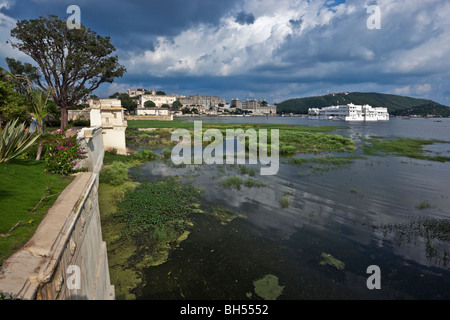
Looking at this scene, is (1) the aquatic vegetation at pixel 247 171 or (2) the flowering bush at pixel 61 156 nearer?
(2) the flowering bush at pixel 61 156

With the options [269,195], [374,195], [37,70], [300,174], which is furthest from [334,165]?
[37,70]

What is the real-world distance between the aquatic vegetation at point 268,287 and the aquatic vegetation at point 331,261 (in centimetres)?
200

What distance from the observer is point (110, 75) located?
3030cm

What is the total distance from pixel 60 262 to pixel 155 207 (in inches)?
319

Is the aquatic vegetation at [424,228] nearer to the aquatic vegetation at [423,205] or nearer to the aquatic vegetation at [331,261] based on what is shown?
the aquatic vegetation at [423,205]

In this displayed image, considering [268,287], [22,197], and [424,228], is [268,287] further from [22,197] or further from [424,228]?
[424,228]

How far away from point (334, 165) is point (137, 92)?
19243 cm

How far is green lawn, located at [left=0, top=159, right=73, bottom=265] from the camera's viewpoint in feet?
13.9

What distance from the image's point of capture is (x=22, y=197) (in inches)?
242

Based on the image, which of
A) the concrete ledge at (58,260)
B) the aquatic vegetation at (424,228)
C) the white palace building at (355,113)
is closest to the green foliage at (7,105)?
the concrete ledge at (58,260)

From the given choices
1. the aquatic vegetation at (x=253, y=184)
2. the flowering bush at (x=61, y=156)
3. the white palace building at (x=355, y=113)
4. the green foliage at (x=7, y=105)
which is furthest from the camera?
the white palace building at (x=355, y=113)

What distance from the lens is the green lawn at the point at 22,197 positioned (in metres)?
4.25

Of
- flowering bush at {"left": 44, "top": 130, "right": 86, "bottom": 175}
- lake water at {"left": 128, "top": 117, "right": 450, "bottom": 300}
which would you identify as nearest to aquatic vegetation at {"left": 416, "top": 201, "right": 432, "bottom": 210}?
lake water at {"left": 128, "top": 117, "right": 450, "bottom": 300}

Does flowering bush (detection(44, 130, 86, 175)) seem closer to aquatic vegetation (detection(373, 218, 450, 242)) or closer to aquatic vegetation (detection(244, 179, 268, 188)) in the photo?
aquatic vegetation (detection(244, 179, 268, 188))
